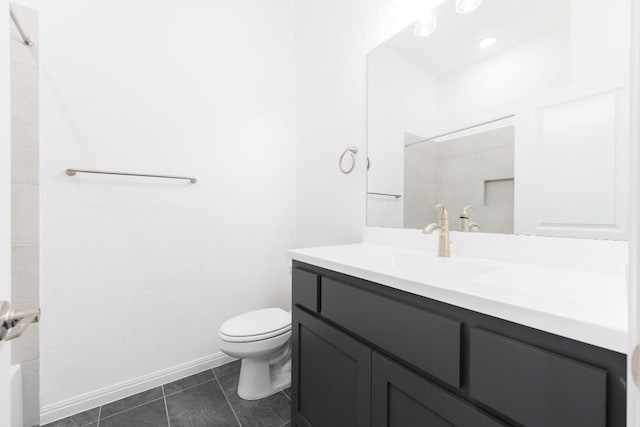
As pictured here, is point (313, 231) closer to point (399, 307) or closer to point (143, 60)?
point (399, 307)

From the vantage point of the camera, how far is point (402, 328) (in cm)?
78

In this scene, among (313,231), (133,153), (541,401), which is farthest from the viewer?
(313,231)

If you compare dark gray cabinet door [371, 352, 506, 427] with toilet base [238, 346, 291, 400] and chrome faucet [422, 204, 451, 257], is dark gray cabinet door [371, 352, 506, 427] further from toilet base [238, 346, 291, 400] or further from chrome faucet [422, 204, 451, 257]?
toilet base [238, 346, 291, 400]

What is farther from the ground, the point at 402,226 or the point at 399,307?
the point at 402,226

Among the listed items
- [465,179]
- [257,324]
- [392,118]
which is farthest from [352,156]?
[257,324]

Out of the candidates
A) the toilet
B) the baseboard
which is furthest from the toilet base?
the baseboard

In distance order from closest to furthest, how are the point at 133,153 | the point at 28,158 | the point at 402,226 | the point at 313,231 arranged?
the point at 28,158
the point at 402,226
the point at 133,153
the point at 313,231

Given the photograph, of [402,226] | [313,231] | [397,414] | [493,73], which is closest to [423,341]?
[397,414]

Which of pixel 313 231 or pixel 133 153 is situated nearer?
pixel 133 153

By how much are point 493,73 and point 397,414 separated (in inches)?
49.4

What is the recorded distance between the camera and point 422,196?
1386 mm

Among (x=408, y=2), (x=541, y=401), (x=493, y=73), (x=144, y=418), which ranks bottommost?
(x=144, y=418)

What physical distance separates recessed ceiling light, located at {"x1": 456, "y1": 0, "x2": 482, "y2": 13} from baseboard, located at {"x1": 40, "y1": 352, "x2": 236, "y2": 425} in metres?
2.29

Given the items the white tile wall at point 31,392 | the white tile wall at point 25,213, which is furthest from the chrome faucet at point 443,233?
the white tile wall at point 31,392
